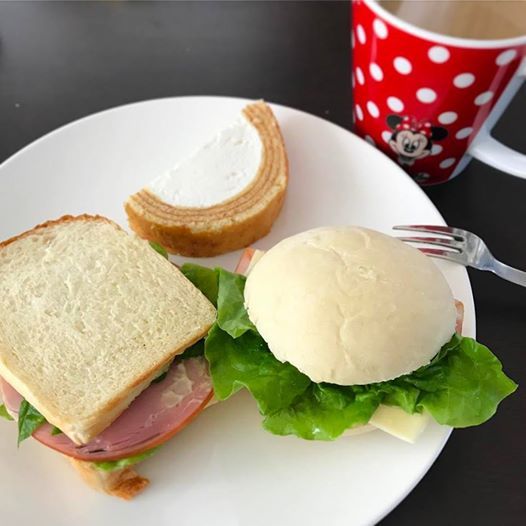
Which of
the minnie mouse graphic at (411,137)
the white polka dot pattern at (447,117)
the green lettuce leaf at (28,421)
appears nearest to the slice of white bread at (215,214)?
the minnie mouse graphic at (411,137)

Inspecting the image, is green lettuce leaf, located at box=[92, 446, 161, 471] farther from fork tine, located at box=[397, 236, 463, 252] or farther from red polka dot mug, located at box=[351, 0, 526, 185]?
red polka dot mug, located at box=[351, 0, 526, 185]

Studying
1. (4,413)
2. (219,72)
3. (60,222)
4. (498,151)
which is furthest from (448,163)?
(4,413)

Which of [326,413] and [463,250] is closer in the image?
[326,413]

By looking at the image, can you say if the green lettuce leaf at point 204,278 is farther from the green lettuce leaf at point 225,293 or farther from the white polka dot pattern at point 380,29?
the white polka dot pattern at point 380,29

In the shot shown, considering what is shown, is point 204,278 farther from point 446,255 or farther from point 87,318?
point 446,255

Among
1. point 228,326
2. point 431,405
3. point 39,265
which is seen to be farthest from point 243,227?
point 431,405

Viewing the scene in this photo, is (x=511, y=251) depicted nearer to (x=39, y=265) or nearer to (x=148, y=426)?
(x=148, y=426)

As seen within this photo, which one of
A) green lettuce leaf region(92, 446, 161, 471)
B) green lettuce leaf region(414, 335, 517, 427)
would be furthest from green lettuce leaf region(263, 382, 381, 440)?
green lettuce leaf region(92, 446, 161, 471)
